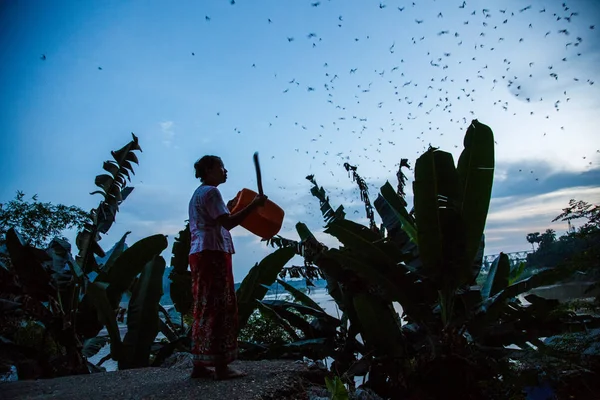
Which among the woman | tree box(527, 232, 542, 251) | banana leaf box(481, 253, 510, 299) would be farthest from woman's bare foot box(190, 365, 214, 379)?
tree box(527, 232, 542, 251)

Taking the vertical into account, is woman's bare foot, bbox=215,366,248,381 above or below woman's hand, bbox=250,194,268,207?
below

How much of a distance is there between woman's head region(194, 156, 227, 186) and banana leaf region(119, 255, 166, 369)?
2096 mm

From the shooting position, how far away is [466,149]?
155 inches

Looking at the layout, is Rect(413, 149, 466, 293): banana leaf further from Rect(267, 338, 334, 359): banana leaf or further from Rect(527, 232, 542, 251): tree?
Rect(527, 232, 542, 251): tree

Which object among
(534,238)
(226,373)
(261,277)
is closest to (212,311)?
(226,373)

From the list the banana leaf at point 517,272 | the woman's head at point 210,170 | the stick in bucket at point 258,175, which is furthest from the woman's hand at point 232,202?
the banana leaf at point 517,272

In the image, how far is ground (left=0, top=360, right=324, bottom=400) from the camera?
9.75ft

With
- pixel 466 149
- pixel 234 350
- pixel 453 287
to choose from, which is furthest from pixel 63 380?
pixel 466 149

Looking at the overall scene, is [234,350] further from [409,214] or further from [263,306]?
[409,214]

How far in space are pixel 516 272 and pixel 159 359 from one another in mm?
5008

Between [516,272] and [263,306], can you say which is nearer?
[263,306]

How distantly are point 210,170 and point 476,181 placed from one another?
2428mm

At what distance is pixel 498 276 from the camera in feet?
16.1

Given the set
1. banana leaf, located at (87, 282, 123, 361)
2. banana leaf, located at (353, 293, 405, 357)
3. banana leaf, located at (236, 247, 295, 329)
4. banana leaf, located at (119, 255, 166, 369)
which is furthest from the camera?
banana leaf, located at (236, 247, 295, 329)
